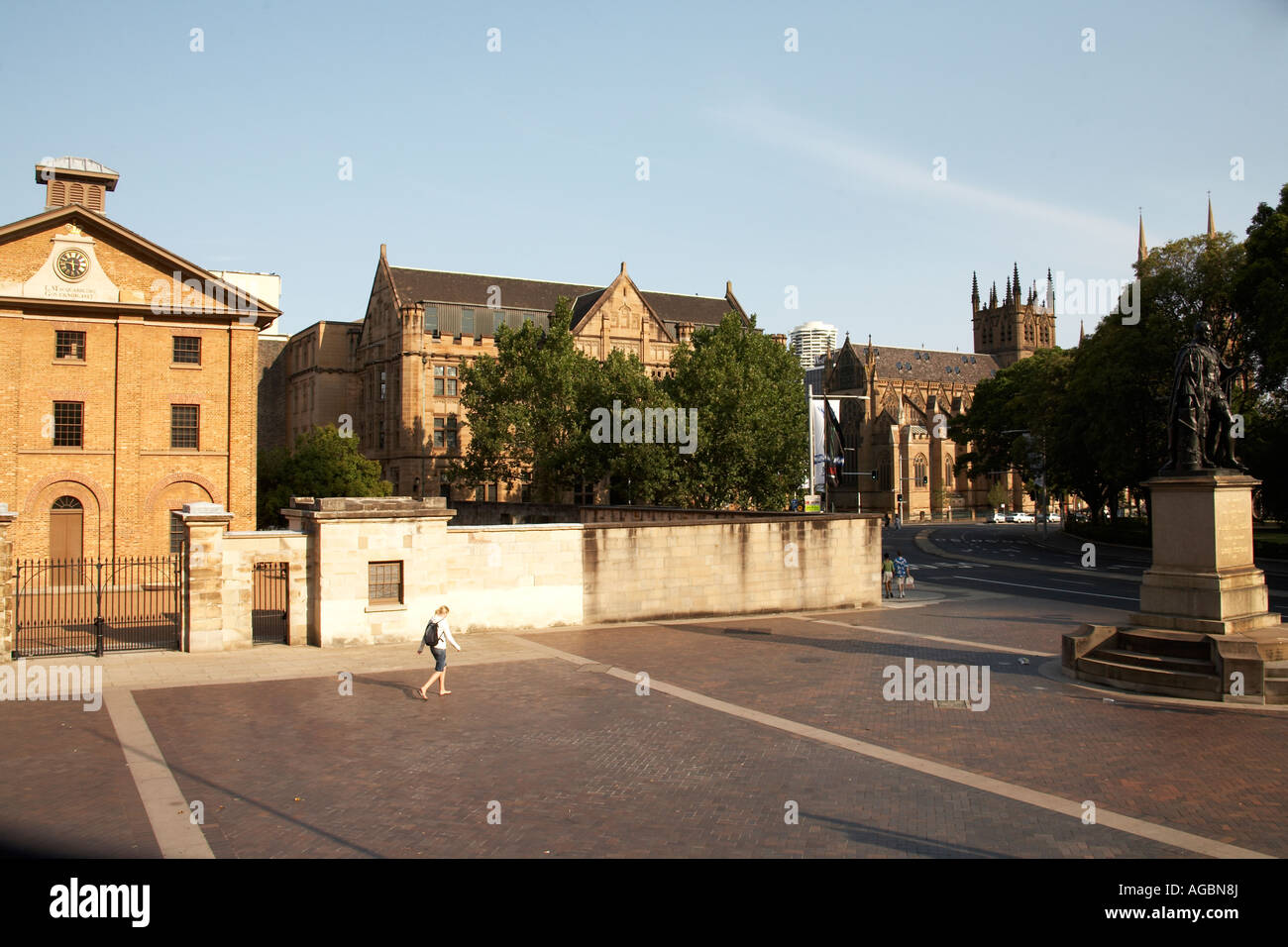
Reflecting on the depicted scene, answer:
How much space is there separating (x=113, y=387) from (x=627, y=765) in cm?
3084

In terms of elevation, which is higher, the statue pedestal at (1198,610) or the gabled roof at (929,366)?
the gabled roof at (929,366)

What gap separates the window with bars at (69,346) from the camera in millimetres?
34000

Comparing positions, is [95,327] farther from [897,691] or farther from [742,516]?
[897,691]

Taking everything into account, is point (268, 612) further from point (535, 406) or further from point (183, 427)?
point (535, 406)

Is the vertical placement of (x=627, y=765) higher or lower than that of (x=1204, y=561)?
lower

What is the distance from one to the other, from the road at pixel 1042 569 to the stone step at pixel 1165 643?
1358 cm

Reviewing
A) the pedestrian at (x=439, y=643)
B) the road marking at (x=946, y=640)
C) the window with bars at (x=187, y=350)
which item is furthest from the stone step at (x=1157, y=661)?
the window with bars at (x=187, y=350)

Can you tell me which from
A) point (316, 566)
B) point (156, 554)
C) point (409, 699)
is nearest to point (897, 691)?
point (409, 699)

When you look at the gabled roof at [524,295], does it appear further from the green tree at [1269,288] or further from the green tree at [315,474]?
the green tree at [1269,288]

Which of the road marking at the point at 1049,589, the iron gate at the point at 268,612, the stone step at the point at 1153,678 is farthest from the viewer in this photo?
the road marking at the point at 1049,589

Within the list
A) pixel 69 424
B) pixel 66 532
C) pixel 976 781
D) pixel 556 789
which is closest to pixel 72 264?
pixel 69 424

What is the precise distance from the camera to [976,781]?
35.8 feet

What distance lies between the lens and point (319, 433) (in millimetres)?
53500
